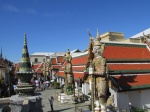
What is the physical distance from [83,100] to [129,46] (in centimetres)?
765

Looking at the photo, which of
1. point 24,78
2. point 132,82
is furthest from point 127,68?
point 24,78

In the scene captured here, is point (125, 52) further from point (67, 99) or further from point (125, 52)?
point (67, 99)

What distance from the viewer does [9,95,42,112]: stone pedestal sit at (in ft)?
26.7

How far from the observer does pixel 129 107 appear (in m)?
16.1

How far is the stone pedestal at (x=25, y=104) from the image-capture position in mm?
8148

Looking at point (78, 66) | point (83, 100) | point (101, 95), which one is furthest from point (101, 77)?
point (78, 66)

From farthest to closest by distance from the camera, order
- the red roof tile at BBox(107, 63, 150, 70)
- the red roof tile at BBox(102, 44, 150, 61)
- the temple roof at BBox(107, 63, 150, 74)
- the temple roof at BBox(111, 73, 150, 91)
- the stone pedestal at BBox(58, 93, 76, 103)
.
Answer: the stone pedestal at BBox(58, 93, 76, 103), the red roof tile at BBox(102, 44, 150, 61), the red roof tile at BBox(107, 63, 150, 70), the temple roof at BBox(107, 63, 150, 74), the temple roof at BBox(111, 73, 150, 91)

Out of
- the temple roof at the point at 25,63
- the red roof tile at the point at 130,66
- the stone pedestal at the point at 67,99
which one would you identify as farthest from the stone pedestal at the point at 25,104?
the stone pedestal at the point at 67,99

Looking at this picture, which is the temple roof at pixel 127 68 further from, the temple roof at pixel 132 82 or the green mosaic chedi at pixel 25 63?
the green mosaic chedi at pixel 25 63

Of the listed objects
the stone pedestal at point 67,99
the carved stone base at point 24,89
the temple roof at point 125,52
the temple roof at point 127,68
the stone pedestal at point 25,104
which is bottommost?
the stone pedestal at point 67,99

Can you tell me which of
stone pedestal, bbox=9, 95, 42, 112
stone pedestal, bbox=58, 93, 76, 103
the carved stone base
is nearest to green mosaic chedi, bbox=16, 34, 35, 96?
the carved stone base

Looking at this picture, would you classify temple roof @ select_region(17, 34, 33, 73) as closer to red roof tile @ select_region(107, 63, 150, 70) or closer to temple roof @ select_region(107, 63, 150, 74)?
temple roof @ select_region(107, 63, 150, 74)

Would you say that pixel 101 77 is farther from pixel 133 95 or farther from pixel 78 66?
pixel 78 66

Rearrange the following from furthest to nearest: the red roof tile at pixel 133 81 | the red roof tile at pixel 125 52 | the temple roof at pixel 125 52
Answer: the red roof tile at pixel 125 52 < the temple roof at pixel 125 52 < the red roof tile at pixel 133 81
